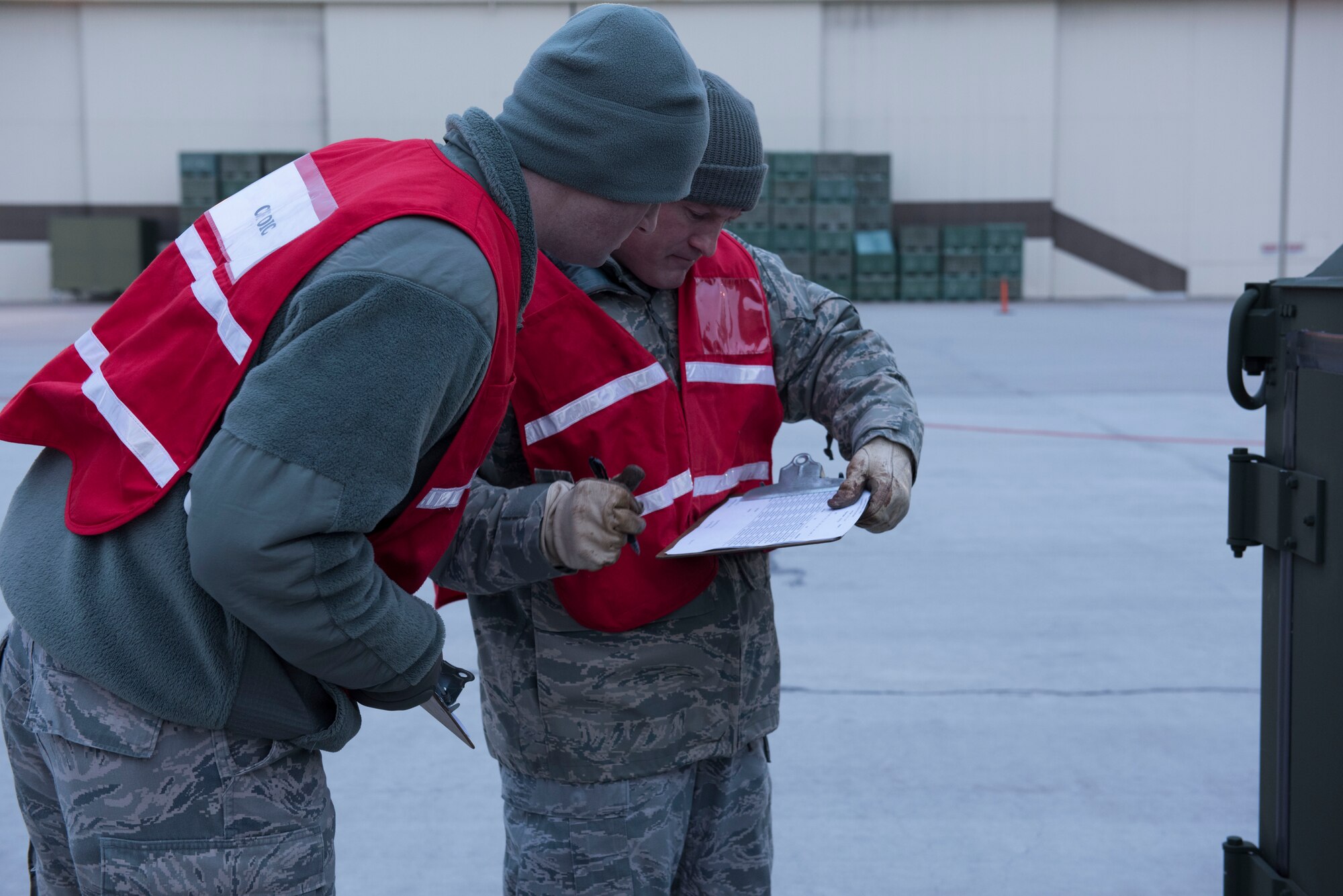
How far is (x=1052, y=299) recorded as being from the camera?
23828 mm

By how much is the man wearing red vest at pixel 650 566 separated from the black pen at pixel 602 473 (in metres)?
0.05

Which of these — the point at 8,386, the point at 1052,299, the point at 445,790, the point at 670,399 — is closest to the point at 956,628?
the point at 445,790

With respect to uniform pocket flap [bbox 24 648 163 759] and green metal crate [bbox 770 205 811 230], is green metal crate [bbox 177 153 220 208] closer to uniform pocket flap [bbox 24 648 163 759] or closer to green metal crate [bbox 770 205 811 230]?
green metal crate [bbox 770 205 811 230]

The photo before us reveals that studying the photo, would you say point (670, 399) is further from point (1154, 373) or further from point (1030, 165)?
point (1030, 165)

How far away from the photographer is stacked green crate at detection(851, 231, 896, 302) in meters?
22.9

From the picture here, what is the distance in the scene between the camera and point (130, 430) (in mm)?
1363

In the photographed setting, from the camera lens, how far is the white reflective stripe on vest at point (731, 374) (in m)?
1.99

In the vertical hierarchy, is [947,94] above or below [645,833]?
above

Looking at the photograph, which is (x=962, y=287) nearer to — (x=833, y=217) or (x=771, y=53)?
(x=833, y=217)

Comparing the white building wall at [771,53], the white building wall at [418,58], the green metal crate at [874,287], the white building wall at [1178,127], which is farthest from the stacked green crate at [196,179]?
the white building wall at [1178,127]

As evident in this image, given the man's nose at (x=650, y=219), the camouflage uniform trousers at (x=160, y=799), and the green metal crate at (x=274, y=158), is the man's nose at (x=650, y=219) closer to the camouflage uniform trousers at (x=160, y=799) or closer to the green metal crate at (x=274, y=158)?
the camouflage uniform trousers at (x=160, y=799)

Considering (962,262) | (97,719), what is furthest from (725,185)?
(962,262)

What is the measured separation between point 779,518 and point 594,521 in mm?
338

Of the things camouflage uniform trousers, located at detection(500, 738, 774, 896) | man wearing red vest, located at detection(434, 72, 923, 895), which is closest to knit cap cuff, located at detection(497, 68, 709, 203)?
man wearing red vest, located at detection(434, 72, 923, 895)
